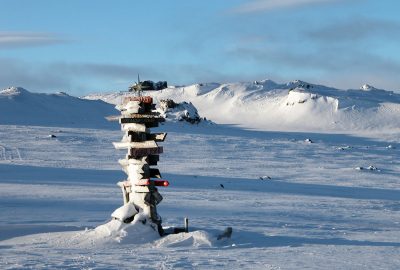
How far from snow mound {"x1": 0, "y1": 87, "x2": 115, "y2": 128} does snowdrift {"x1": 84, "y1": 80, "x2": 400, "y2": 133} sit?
2140 cm

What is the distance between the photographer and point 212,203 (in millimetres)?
26250

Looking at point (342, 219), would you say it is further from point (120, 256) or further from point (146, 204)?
point (120, 256)

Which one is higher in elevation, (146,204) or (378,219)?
(146,204)

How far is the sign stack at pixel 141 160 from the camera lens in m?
18.2

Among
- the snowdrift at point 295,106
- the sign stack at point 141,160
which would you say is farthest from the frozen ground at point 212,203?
the snowdrift at point 295,106

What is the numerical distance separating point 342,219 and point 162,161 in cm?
1934

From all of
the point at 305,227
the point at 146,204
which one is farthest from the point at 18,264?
the point at 305,227

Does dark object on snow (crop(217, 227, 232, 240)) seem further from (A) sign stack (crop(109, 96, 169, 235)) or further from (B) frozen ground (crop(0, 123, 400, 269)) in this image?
(A) sign stack (crop(109, 96, 169, 235))

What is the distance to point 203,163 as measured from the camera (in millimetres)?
41031

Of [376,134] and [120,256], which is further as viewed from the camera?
[376,134]

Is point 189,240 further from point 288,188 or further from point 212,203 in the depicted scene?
point 288,188

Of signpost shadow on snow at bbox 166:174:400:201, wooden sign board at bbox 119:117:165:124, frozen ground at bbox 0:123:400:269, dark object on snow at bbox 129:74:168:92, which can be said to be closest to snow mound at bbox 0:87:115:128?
frozen ground at bbox 0:123:400:269

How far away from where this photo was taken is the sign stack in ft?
59.7

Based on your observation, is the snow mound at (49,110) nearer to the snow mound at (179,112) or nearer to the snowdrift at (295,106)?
the snow mound at (179,112)
